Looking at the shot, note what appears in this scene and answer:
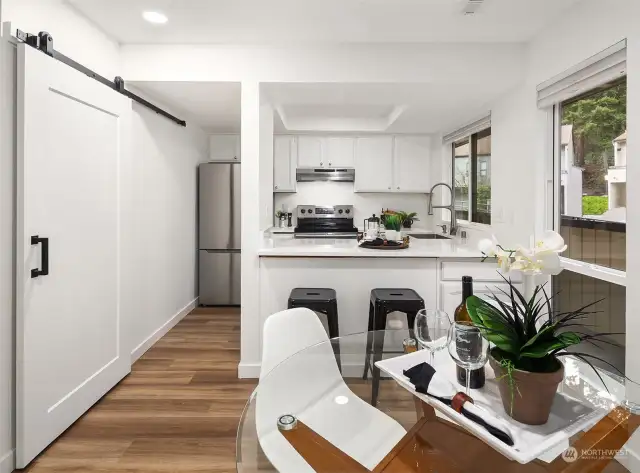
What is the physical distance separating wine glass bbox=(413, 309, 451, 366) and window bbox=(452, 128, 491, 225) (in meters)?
2.92

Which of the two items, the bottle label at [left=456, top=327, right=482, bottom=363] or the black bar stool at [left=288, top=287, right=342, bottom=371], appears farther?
the black bar stool at [left=288, top=287, right=342, bottom=371]

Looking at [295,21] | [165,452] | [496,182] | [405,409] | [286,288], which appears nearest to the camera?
[405,409]

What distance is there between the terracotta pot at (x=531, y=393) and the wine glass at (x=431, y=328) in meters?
0.30

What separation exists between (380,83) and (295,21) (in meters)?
0.78

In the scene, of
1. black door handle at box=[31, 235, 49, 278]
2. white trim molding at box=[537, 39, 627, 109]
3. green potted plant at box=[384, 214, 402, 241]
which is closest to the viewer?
black door handle at box=[31, 235, 49, 278]

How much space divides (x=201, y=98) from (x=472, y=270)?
2.66 meters

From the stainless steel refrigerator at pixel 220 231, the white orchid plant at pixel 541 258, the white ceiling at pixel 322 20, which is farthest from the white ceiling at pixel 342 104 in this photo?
the white orchid plant at pixel 541 258

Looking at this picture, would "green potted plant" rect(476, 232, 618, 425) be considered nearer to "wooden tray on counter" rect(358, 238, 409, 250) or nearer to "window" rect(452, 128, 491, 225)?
"wooden tray on counter" rect(358, 238, 409, 250)

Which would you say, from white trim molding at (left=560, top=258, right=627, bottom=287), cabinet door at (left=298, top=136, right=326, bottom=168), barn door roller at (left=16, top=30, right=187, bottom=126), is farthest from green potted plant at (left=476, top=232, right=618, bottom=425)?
cabinet door at (left=298, top=136, right=326, bottom=168)

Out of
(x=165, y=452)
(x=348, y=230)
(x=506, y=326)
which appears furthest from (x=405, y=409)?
(x=348, y=230)

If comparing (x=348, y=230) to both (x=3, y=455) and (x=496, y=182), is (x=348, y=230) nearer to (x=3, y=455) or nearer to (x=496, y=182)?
(x=496, y=182)

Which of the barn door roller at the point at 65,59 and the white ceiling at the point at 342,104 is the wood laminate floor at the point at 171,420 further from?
the white ceiling at the point at 342,104

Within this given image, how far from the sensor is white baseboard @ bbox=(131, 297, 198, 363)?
333 cm

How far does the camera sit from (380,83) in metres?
3.04
